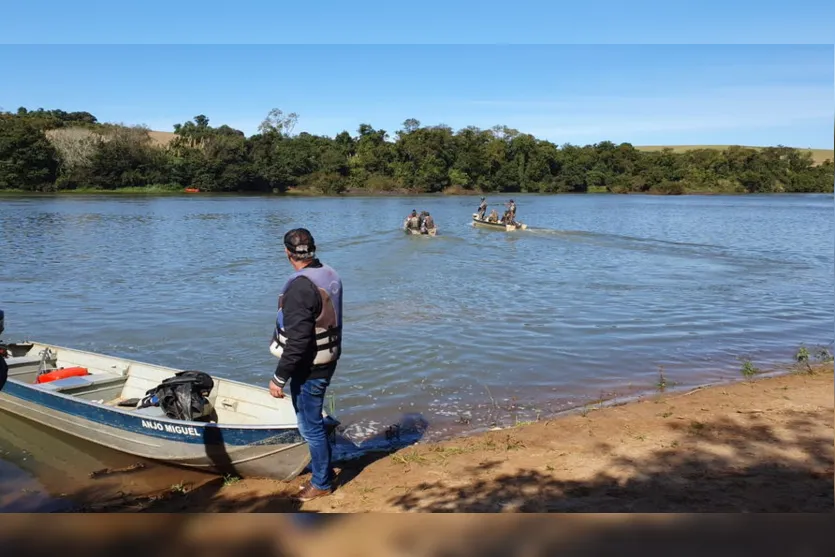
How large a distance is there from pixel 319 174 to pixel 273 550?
10066 centimetres

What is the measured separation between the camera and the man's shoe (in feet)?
21.4

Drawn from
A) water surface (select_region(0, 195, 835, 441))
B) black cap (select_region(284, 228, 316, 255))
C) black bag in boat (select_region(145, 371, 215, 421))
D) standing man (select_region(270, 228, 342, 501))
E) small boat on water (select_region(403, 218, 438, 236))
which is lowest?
water surface (select_region(0, 195, 835, 441))

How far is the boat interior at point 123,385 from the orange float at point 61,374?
13cm

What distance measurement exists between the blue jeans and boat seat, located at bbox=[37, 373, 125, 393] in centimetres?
439

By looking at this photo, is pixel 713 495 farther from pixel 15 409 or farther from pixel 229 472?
pixel 15 409

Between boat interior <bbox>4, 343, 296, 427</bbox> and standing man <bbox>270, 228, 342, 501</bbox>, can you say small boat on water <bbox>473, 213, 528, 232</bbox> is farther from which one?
standing man <bbox>270, 228, 342, 501</bbox>

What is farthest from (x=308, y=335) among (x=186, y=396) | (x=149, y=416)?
(x=149, y=416)

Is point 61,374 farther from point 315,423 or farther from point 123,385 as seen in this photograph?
point 315,423

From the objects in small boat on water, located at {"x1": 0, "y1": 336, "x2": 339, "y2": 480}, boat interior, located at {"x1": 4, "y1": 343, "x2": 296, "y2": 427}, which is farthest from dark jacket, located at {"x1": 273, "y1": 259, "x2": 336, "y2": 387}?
boat interior, located at {"x1": 4, "y1": 343, "x2": 296, "y2": 427}

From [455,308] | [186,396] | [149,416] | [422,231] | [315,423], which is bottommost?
[455,308]

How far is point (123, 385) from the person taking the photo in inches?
377

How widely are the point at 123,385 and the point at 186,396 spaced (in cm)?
246

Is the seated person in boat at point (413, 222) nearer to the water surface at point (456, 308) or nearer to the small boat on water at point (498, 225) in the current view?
the water surface at point (456, 308)

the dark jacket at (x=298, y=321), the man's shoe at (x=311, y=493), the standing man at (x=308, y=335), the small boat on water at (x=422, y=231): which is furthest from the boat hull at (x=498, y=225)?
the dark jacket at (x=298, y=321)
